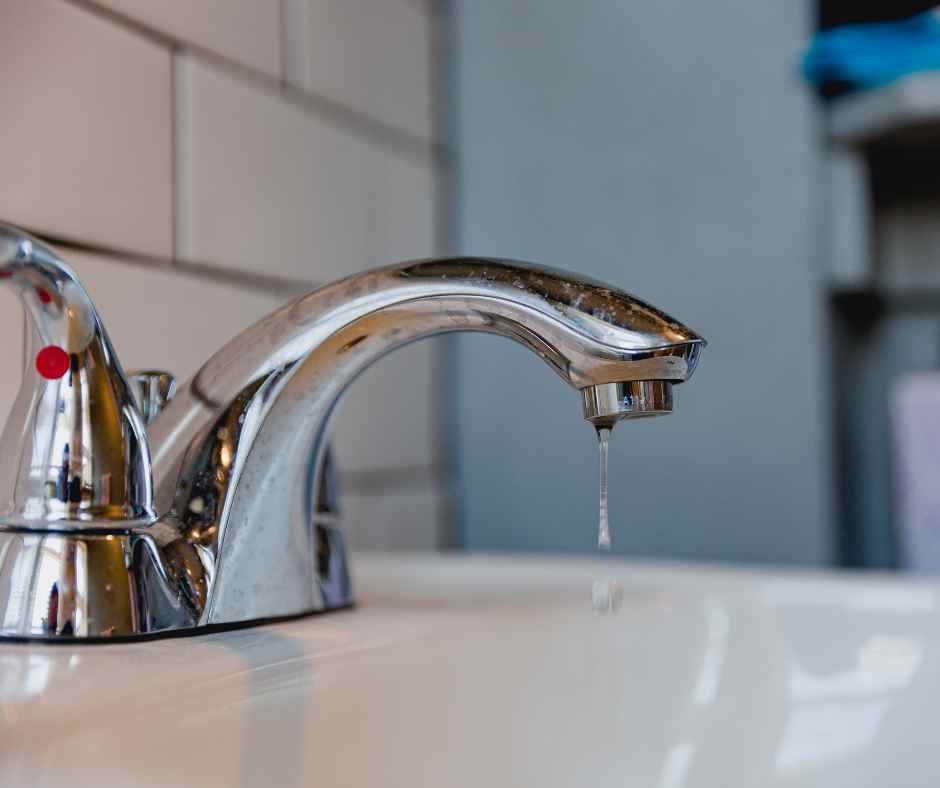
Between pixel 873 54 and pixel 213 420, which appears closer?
pixel 213 420

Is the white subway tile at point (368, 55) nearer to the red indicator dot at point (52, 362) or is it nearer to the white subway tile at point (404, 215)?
the white subway tile at point (404, 215)

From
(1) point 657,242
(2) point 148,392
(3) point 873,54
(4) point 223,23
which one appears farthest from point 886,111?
(2) point 148,392

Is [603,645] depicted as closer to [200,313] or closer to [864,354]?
[200,313]

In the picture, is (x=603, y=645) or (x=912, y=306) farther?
(x=912, y=306)

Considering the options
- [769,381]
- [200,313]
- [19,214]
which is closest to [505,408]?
[769,381]

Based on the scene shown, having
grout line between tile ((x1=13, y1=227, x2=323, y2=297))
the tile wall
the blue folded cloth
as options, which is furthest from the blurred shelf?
grout line between tile ((x1=13, y1=227, x2=323, y2=297))

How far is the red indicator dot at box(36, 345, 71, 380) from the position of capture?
30 cm

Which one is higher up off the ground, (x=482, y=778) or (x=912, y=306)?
(x=912, y=306)

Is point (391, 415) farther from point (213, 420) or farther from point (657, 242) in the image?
point (213, 420)

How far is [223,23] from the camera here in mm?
536

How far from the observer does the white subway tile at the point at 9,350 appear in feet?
1.32

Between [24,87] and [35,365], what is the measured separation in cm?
16

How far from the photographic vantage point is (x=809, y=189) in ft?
2.31

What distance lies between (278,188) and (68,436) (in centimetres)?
30
